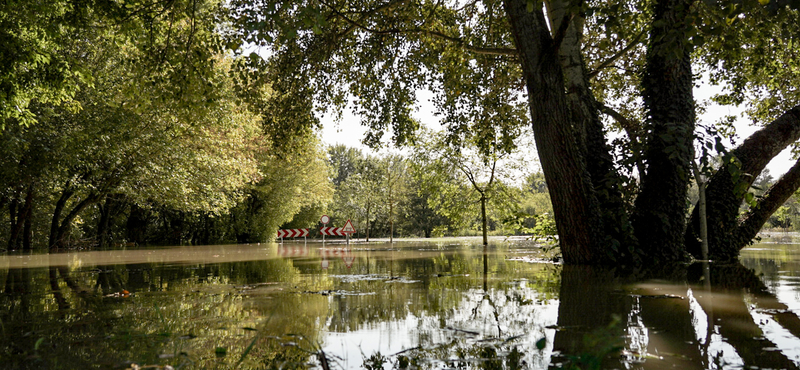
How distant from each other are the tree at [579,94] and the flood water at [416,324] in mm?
2034

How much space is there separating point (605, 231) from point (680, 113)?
2.32 meters

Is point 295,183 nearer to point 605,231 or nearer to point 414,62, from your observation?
point 414,62

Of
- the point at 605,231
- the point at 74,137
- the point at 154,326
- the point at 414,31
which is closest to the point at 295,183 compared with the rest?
the point at 74,137

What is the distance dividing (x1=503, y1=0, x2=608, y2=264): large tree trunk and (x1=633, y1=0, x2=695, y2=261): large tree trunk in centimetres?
111

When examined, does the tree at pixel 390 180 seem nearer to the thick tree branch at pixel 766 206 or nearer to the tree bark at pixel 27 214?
the tree bark at pixel 27 214

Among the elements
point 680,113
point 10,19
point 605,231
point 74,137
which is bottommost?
point 605,231

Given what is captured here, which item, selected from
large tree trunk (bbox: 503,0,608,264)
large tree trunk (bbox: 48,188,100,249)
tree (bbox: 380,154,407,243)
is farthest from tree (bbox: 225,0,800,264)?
tree (bbox: 380,154,407,243)

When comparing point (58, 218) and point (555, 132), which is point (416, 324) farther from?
point (58, 218)

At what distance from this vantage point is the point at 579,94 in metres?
9.12

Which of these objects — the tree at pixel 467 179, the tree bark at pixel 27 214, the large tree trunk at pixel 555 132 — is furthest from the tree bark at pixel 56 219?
the large tree trunk at pixel 555 132

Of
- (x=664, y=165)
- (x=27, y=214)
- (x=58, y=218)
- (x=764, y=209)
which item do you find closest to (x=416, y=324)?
(x=664, y=165)

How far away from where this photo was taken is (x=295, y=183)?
122 ft

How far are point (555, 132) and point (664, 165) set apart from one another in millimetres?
2192

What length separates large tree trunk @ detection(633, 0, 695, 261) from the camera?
8320 mm
